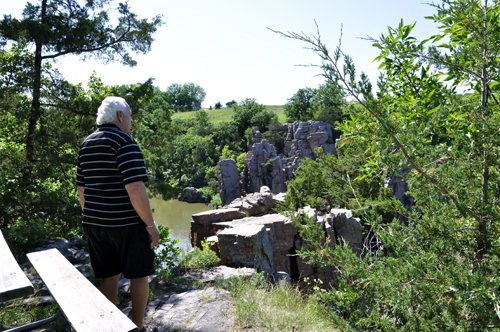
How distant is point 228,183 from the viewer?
3609 cm

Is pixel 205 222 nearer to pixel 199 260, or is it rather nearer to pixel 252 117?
pixel 199 260

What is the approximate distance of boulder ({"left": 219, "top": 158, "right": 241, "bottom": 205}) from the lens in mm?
36031

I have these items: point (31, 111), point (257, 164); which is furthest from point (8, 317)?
point (257, 164)

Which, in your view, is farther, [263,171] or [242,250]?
[263,171]

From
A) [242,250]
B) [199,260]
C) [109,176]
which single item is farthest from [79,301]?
[242,250]

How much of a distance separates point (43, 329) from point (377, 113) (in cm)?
332

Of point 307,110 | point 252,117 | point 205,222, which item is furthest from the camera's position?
point 252,117

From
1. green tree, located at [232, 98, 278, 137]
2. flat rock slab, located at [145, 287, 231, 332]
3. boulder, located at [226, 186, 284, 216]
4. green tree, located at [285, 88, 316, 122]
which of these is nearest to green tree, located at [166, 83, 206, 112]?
green tree, located at [232, 98, 278, 137]

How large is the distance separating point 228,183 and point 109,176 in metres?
33.8

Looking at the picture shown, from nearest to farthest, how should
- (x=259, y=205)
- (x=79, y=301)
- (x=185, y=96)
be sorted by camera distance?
1. (x=79, y=301)
2. (x=259, y=205)
3. (x=185, y=96)

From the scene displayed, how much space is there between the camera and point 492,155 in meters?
2.07

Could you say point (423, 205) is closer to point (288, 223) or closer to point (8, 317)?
point (8, 317)

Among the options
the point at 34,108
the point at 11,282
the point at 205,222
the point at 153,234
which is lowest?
the point at 205,222

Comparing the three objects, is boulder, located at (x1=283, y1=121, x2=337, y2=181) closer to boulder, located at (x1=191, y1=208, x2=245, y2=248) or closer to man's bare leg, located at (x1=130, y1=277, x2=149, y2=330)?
boulder, located at (x1=191, y1=208, x2=245, y2=248)
